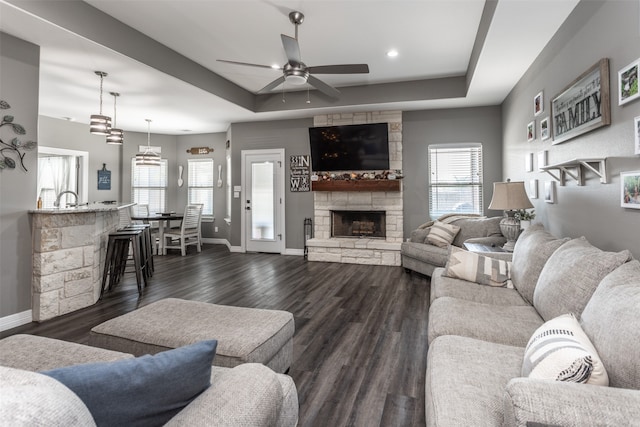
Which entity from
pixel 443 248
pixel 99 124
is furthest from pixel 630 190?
pixel 99 124

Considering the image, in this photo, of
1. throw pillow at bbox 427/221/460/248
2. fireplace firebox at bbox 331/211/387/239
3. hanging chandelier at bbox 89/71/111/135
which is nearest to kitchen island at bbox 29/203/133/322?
hanging chandelier at bbox 89/71/111/135

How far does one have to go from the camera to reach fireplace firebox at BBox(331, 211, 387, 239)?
634 cm

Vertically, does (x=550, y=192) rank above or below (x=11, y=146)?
below

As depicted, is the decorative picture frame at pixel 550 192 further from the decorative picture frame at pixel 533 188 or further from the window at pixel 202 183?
the window at pixel 202 183

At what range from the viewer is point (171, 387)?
2.90 ft

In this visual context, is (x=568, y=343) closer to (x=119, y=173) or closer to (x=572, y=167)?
(x=572, y=167)

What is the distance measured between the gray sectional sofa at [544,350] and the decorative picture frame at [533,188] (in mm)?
1726

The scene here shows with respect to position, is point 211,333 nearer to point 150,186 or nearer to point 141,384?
point 141,384

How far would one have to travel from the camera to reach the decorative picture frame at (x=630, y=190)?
1.91 meters

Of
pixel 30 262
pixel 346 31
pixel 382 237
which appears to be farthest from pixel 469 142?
pixel 30 262

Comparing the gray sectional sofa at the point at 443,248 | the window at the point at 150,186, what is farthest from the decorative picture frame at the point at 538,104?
the window at the point at 150,186

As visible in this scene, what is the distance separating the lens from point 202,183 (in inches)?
335

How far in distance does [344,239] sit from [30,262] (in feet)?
14.3

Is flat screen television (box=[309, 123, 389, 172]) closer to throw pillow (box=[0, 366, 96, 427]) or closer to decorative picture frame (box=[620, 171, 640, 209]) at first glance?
decorative picture frame (box=[620, 171, 640, 209])
